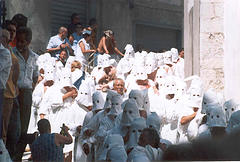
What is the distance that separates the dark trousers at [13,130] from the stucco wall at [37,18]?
11.2m

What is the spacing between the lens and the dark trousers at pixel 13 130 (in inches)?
245

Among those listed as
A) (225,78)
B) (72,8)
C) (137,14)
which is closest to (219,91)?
(225,78)

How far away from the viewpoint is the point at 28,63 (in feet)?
21.6

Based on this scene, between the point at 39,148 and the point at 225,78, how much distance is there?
6.10m

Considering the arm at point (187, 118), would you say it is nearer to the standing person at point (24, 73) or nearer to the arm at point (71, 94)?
the arm at point (71, 94)

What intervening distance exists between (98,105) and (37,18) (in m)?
9.18

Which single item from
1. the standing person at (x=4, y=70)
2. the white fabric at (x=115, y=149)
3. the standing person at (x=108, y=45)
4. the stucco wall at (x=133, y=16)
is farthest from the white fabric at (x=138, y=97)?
the stucco wall at (x=133, y=16)

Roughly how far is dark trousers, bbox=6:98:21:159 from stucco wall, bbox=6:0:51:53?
441 inches

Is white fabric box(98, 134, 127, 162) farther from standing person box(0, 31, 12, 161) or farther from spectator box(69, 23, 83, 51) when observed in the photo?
spectator box(69, 23, 83, 51)

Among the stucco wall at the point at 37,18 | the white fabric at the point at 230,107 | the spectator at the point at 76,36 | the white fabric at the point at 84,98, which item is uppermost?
the stucco wall at the point at 37,18

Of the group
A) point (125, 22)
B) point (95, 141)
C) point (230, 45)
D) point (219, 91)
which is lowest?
point (95, 141)

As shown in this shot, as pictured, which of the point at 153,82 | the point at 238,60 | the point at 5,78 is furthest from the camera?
the point at 153,82

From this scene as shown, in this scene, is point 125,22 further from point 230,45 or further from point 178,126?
point 178,126

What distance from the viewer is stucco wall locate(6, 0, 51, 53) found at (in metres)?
17.5
